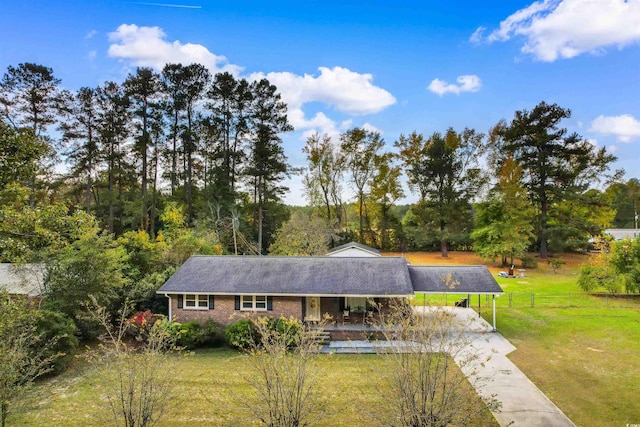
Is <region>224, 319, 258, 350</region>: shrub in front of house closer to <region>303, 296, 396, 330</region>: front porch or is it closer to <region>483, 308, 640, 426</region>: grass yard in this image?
<region>303, 296, 396, 330</region>: front porch

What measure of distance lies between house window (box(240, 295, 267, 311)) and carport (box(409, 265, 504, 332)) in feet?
24.0

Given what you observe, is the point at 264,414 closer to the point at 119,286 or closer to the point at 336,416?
the point at 336,416

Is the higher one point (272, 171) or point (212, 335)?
point (272, 171)

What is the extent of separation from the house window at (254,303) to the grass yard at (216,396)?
2957mm

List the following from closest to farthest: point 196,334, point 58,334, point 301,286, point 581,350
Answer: point 58,334 < point 581,350 < point 196,334 < point 301,286

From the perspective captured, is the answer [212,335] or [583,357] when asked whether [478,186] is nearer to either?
[583,357]

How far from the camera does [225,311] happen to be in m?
18.5

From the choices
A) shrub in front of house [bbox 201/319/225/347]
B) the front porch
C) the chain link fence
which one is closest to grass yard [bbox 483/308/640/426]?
the chain link fence

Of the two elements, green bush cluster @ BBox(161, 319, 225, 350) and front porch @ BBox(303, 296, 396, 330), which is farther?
front porch @ BBox(303, 296, 396, 330)

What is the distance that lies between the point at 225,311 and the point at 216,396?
6490 mm

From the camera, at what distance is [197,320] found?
1845cm

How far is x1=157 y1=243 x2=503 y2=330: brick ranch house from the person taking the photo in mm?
Answer: 18109

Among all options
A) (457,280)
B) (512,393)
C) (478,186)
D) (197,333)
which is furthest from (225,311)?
(478,186)

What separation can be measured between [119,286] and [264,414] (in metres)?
13.2
